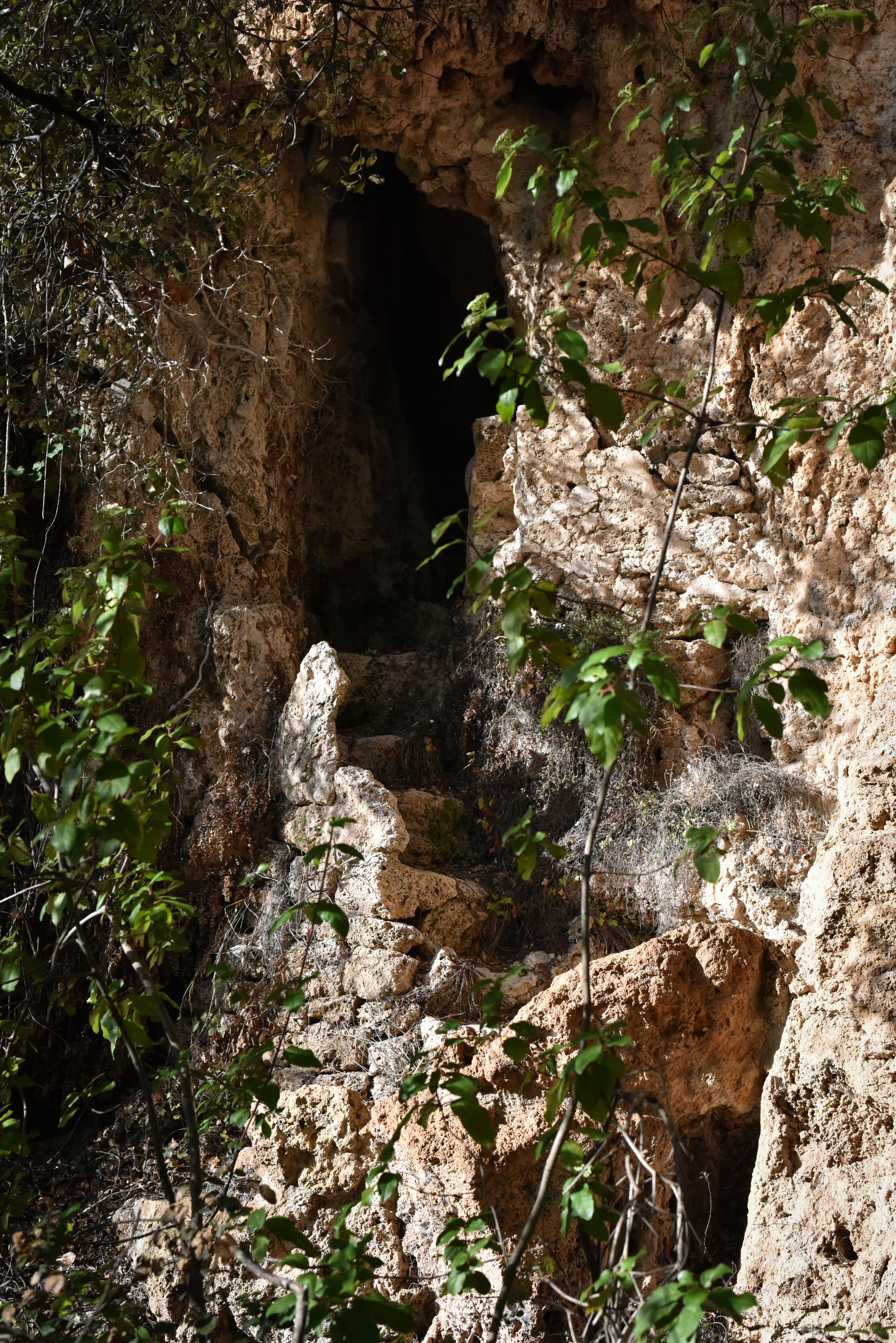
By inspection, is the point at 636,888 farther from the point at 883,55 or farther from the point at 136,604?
the point at 883,55

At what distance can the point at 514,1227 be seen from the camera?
10.1ft

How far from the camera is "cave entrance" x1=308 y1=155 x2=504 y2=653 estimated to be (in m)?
6.67

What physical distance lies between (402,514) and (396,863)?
334 centimetres

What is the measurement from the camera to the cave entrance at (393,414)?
263 inches

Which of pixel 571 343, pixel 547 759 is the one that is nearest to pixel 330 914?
pixel 571 343

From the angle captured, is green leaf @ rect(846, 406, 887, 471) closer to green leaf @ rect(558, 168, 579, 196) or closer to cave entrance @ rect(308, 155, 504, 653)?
green leaf @ rect(558, 168, 579, 196)

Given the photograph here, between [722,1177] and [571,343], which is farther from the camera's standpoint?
[722,1177]

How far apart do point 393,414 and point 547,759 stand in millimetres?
3268

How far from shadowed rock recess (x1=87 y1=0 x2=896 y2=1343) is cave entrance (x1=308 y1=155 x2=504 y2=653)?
0.23 ft

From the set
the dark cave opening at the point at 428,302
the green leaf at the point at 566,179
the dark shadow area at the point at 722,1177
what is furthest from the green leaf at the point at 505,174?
the dark cave opening at the point at 428,302

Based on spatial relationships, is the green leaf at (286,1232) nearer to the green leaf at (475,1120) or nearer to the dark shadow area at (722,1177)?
the green leaf at (475,1120)

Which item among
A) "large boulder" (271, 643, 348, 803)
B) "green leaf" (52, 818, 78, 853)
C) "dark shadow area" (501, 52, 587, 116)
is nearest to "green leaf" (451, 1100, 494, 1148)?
"green leaf" (52, 818, 78, 853)

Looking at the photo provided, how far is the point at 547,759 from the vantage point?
16.4 ft

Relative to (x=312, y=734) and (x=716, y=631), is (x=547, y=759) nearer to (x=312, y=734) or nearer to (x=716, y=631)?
(x=312, y=734)
